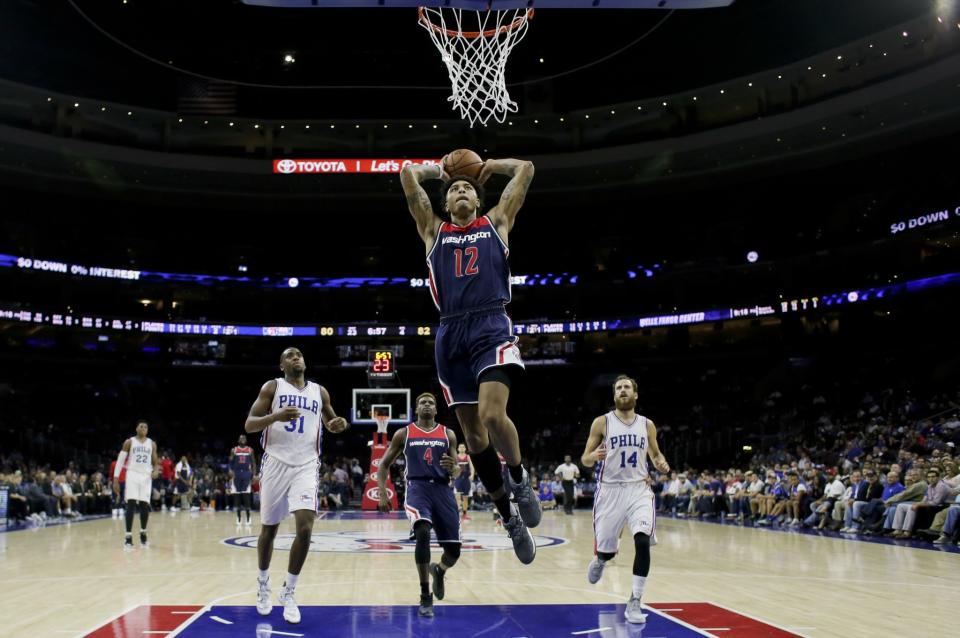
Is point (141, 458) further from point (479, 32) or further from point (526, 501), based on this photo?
point (526, 501)

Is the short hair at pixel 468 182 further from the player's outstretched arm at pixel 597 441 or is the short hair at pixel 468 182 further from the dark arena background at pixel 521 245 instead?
the dark arena background at pixel 521 245

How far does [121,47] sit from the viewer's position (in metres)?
33.4

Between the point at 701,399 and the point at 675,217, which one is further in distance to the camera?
the point at 675,217

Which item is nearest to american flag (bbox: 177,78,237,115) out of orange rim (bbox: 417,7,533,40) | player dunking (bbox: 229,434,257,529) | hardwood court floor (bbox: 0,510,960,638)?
player dunking (bbox: 229,434,257,529)

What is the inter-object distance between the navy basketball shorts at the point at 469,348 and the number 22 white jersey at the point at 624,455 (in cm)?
295

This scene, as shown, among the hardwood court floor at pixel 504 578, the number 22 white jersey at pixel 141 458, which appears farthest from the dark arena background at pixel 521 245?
the number 22 white jersey at pixel 141 458

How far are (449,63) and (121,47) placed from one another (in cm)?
2675

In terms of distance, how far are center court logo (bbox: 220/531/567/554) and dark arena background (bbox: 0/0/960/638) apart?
112cm

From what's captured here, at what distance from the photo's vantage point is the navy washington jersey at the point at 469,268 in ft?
17.6

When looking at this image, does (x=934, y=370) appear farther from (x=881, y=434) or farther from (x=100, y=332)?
(x=100, y=332)

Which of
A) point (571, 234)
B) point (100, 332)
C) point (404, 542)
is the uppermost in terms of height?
point (571, 234)

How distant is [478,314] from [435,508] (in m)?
3.32

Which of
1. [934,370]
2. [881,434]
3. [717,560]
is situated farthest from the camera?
[934,370]

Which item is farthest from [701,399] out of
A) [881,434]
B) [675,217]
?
[881,434]
